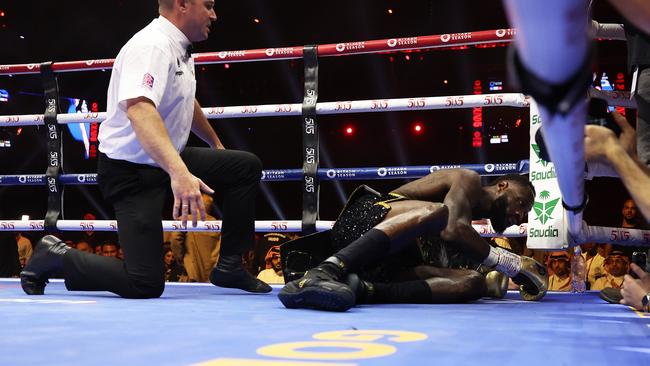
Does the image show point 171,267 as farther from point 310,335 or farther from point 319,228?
point 310,335

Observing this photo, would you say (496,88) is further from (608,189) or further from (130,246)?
(130,246)

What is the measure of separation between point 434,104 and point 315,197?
626 millimetres

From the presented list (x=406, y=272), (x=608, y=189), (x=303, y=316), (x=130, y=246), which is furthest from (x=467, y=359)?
(x=608, y=189)

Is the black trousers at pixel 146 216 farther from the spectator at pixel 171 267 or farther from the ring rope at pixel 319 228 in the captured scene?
the spectator at pixel 171 267

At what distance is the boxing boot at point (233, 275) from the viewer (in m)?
2.31

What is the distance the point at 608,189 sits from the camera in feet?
29.9

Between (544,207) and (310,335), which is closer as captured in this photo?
(310,335)

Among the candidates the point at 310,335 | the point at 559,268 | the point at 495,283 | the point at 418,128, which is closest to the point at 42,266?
the point at 310,335

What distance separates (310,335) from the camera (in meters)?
1.14

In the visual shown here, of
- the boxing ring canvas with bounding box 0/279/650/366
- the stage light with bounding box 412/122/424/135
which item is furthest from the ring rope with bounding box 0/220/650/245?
the stage light with bounding box 412/122/424/135

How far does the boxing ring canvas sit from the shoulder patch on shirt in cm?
68

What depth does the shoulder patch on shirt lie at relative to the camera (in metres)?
2.08

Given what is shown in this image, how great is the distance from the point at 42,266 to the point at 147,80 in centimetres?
69

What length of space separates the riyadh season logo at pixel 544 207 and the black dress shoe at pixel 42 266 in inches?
62.5
